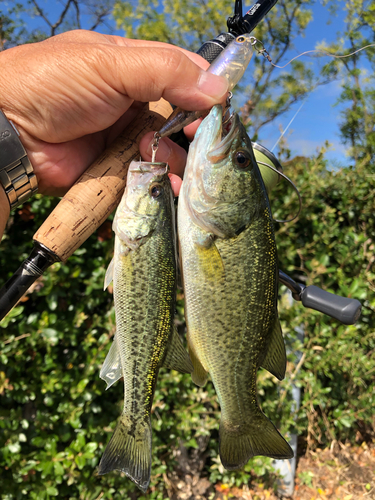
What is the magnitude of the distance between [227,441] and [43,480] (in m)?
2.25

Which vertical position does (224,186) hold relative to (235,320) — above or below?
above

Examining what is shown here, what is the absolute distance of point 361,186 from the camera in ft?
17.2

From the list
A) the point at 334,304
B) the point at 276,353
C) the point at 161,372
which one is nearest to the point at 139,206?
the point at 276,353

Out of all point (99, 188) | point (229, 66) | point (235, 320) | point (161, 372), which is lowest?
point (161, 372)

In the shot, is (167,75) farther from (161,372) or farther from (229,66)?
(161,372)

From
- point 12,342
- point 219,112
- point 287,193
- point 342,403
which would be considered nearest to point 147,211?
point 219,112

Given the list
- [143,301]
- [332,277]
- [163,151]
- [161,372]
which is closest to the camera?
[143,301]

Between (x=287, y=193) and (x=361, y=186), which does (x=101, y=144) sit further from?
(x=361, y=186)

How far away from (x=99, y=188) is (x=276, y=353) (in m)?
1.27

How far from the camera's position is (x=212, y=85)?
1.63m

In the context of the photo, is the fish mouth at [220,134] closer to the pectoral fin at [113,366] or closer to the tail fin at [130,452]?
the pectoral fin at [113,366]

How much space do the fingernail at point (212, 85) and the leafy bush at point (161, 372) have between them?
2.02 m

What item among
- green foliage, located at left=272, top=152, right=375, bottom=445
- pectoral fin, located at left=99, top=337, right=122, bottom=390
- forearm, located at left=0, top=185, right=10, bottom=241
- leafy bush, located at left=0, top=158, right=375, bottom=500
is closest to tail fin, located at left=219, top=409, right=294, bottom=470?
pectoral fin, located at left=99, top=337, right=122, bottom=390

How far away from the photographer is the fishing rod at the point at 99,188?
167 centimetres
